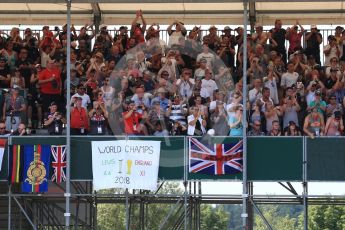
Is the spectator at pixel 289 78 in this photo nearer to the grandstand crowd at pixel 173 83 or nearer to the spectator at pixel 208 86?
the grandstand crowd at pixel 173 83

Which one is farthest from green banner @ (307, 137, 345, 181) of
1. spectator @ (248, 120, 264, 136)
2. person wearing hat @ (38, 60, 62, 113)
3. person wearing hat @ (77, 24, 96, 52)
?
person wearing hat @ (77, 24, 96, 52)

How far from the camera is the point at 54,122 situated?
89.9 feet

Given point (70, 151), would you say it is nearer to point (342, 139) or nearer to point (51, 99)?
point (51, 99)

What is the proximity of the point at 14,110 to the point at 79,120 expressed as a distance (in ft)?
6.02

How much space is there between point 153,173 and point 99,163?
1.33 metres

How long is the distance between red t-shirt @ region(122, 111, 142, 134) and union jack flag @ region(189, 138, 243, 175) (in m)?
1.38

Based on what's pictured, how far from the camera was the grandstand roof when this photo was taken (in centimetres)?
3397

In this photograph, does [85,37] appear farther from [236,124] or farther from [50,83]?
[236,124]

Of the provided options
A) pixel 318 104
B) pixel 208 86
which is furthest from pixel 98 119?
pixel 318 104

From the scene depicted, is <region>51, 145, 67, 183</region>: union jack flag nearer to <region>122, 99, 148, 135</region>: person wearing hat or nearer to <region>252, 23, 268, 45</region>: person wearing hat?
<region>122, 99, 148, 135</region>: person wearing hat

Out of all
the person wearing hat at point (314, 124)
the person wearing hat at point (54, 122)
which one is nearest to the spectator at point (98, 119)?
the person wearing hat at point (54, 122)

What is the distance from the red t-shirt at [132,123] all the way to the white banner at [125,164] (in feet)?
0.96

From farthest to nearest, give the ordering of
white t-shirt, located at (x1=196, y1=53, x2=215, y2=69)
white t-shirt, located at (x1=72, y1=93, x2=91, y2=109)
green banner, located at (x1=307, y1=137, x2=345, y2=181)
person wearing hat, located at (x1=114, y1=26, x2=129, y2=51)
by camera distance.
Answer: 1. person wearing hat, located at (x1=114, y1=26, x2=129, y2=51)
2. white t-shirt, located at (x1=196, y1=53, x2=215, y2=69)
3. white t-shirt, located at (x1=72, y1=93, x2=91, y2=109)
4. green banner, located at (x1=307, y1=137, x2=345, y2=181)

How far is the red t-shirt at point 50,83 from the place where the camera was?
28.4 metres
